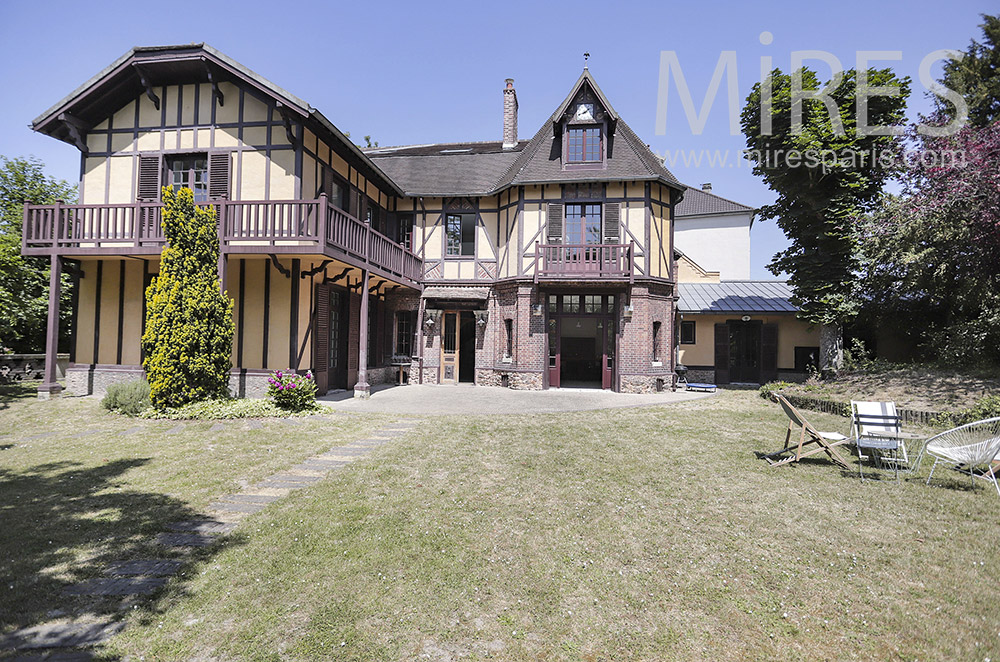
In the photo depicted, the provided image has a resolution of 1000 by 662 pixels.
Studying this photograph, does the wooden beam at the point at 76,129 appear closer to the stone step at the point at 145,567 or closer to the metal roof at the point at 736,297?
the stone step at the point at 145,567

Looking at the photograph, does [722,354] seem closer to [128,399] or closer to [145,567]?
[128,399]

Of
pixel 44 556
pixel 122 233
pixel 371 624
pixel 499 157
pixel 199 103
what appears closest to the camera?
pixel 371 624

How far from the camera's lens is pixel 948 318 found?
12.4 meters

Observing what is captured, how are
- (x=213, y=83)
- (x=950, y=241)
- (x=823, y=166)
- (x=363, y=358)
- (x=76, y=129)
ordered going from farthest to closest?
(x=823, y=166)
(x=363, y=358)
(x=76, y=129)
(x=213, y=83)
(x=950, y=241)

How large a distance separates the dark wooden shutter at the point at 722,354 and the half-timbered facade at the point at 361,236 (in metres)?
3.36

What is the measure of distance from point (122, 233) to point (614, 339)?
44.2 ft

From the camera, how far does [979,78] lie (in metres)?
13.5

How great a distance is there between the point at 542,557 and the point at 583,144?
14613 millimetres

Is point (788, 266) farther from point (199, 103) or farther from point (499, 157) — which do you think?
point (199, 103)

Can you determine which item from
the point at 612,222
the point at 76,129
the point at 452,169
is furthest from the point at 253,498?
the point at 452,169

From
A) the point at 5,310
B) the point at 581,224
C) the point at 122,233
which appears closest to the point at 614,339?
the point at 581,224

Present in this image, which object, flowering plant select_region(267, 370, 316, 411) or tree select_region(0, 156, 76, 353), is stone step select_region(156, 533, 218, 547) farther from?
tree select_region(0, 156, 76, 353)

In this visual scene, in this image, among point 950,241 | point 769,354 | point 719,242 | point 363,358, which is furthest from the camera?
point 719,242

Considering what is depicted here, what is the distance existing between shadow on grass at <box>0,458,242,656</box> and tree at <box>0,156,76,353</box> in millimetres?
10016
